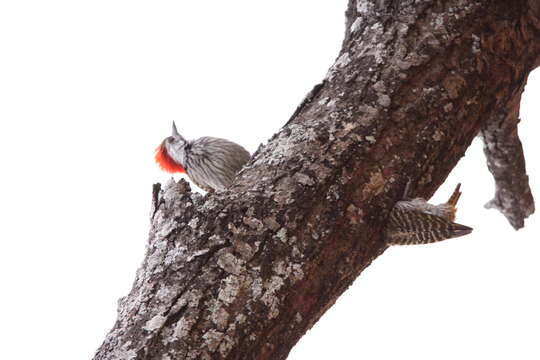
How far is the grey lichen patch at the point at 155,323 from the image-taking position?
5.15ft

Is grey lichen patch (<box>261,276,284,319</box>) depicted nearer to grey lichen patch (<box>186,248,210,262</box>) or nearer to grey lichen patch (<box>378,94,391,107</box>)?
grey lichen patch (<box>186,248,210,262</box>)

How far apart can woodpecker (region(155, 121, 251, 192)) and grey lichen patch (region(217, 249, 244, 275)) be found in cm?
159

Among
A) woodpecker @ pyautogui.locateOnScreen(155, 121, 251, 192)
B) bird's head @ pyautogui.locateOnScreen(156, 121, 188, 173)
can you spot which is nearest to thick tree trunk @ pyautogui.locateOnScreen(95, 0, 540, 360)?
woodpecker @ pyautogui.locateOnScreen(155, 121, 251, 192)

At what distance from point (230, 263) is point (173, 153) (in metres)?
2.04

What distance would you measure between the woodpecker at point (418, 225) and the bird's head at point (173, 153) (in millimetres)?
1694

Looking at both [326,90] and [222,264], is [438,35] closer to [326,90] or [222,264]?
[326,90]

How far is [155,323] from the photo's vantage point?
5.17ft

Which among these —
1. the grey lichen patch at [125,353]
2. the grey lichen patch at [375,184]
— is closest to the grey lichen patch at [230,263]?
the grey lichen patch at [125,353]

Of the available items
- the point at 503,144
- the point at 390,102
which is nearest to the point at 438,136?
the point at 390,102

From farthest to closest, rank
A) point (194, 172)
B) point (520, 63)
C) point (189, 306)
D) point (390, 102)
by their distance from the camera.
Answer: point (194, 172) → point (520, 63) → point (390, 102) → point (189, 306)

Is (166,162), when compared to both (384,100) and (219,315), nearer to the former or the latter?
(384,100)

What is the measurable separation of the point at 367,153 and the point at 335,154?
0.09 metres

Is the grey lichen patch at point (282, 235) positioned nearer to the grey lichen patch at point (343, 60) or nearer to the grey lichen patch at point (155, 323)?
the grey lichen patch at point (155, 323)

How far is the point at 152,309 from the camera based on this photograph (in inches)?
63.3
